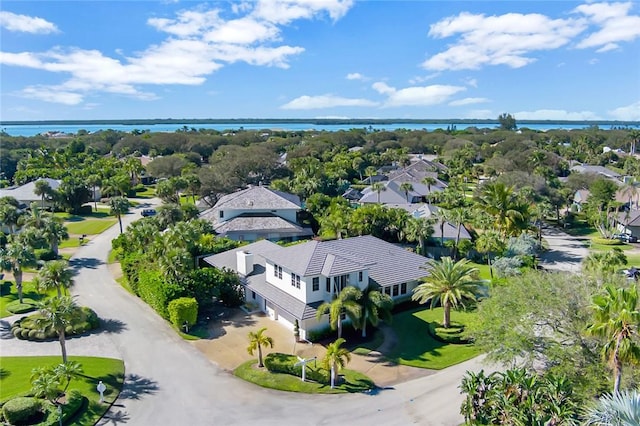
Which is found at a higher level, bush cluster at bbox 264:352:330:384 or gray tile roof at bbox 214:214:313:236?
gray tile roof at bbox 214:214:313:236

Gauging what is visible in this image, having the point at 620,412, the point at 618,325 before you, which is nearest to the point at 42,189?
the point at 618,325

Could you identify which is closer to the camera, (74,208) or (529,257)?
(529,257)

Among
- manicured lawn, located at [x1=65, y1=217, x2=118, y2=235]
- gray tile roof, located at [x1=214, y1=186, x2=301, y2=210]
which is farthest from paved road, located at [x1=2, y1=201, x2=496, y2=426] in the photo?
manicured lawn, located at [x1=65, y1=217, x2=118, y2=235]

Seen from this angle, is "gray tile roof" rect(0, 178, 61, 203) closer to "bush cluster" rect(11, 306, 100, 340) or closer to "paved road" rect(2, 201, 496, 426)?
"bush cluster" rect(11, 306, 100, 340)

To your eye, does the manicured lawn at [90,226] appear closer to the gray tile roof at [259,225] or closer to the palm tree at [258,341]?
the gray tile roof at [259,225]

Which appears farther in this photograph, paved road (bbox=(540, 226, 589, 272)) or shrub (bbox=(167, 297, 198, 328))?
paved road (bbox=(540, 226, 589, 272))

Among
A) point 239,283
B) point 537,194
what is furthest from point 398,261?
point 537,194

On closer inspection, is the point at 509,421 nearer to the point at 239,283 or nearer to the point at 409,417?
the point at 409,417
